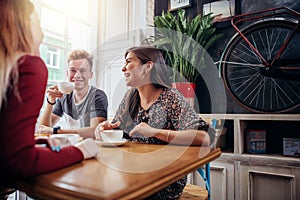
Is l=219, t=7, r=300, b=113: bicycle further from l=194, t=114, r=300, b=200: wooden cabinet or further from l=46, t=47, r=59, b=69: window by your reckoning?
l=46, t=47, r=59, b=69: window

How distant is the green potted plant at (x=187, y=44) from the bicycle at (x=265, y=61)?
0.24m

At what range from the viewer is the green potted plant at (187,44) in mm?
2502

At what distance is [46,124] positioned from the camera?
175cm

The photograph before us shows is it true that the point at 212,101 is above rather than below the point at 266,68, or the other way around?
below

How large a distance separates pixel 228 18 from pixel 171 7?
0.79 m

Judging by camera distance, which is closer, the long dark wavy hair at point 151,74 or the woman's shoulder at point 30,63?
the woman's shoulder at point 30,63

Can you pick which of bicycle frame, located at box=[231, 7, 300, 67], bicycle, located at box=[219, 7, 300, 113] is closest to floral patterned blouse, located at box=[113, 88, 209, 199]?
bicycle, located at box=[219, 7, 300, 113]

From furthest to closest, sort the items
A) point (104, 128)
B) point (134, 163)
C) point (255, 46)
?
point (255, 46) → point (104, 128) → point (134, 163)

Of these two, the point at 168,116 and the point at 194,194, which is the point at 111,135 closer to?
the point at 168,116

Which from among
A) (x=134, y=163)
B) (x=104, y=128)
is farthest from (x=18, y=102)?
(x=104, y=128)

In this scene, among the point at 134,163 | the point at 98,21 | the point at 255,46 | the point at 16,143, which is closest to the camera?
the point at 16,143

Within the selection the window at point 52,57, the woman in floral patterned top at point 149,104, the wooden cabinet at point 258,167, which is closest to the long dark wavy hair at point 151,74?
the woman in floral patterned top at point 149,104

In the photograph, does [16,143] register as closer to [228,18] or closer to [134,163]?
[134,163]

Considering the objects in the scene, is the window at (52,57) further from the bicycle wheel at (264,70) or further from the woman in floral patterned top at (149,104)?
the bicycle wheel at (264,70)
